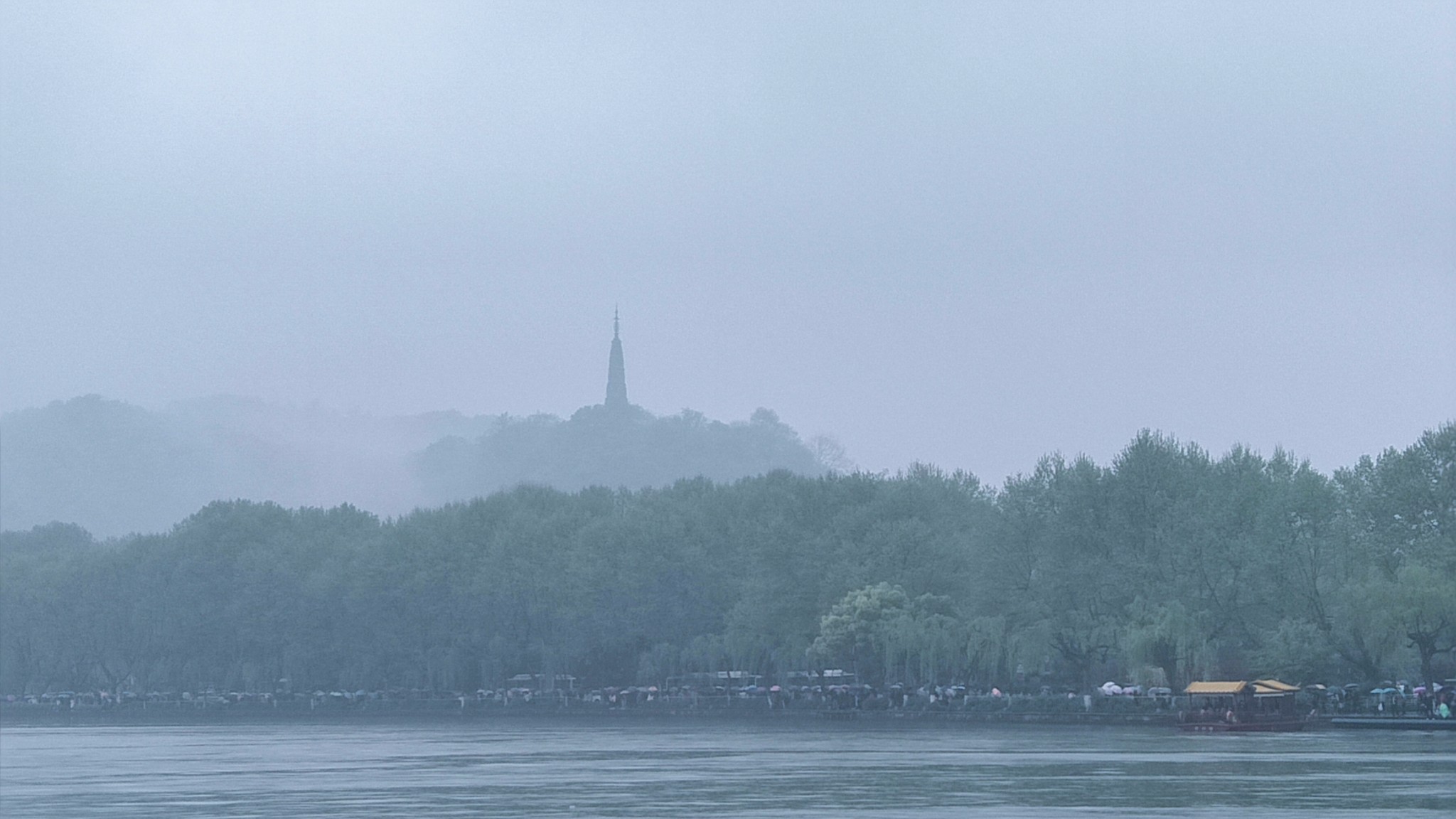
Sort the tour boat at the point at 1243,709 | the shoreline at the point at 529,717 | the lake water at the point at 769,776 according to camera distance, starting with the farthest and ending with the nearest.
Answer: the shoreline at the point at 529,717 → the tour boat at the point at 1243,709 → the lake water at the point at 769,776

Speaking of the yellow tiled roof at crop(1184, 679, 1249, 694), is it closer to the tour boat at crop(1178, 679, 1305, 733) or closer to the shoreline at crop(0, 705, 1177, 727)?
the tour boat at crop(1178, 679, 1305, 733)

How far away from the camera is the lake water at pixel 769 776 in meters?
51.1

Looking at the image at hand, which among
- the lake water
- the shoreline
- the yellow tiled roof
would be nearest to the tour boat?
the yellow tiled roof

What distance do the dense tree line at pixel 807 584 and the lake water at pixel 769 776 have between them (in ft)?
40.0

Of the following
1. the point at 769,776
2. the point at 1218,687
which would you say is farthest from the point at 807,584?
the point at 769,776

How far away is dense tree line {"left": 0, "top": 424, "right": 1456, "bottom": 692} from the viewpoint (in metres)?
103

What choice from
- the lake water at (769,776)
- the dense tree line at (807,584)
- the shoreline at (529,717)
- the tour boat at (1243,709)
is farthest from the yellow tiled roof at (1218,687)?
the dense tree line at (807,584)

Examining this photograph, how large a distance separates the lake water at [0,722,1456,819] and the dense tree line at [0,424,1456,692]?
480 inches

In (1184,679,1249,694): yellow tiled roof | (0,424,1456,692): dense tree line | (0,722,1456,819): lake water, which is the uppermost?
(0,424,1456,692): dense tree line

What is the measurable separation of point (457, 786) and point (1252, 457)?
66.9 meters

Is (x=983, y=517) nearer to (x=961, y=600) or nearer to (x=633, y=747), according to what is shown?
(x=961, y=600)

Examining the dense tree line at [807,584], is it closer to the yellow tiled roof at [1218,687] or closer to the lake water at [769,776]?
the yellow tiled roof at [1218,687]

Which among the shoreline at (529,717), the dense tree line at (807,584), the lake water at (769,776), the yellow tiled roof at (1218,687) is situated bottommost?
the lake water at (769,776)

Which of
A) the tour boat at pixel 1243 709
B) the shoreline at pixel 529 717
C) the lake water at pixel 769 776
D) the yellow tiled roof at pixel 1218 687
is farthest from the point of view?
the shoreline at pixel 529 717
